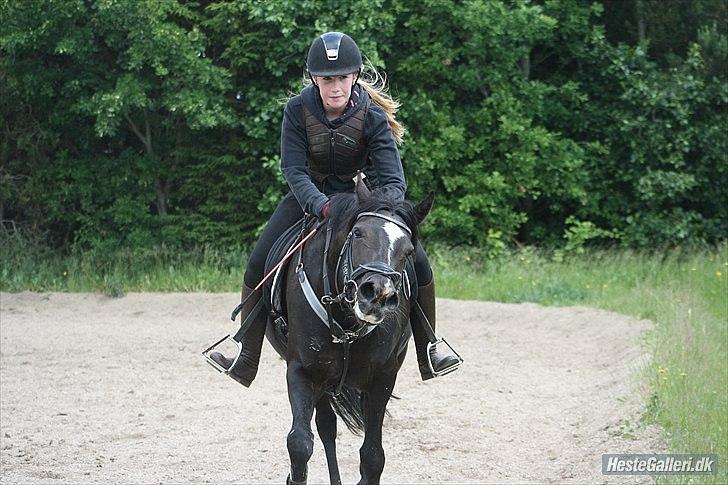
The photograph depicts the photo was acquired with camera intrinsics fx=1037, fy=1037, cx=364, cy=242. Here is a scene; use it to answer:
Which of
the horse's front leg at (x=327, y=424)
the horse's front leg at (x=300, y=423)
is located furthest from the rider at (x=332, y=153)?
the horse's front leg at (x=300, y=423)

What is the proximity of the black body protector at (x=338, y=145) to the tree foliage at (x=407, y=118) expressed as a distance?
1190 centimetres

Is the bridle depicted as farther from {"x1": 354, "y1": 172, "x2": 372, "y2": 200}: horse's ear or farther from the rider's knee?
the rider's knee

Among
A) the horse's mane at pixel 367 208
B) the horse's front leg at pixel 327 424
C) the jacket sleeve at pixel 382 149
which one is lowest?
the horse's front leg at pixel 327 424

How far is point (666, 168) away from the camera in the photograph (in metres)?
22.0

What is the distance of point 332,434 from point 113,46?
44.2 ft

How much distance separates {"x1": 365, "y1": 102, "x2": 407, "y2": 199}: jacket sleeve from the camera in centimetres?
646

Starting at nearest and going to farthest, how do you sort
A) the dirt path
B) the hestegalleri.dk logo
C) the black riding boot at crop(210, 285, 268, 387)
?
the hestegalleri.dk logo < the black riding boot at crop(210, 285, 268, 387) < the dirt path

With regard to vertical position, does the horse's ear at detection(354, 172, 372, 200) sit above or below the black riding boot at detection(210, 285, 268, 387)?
above

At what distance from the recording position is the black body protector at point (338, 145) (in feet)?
21.2

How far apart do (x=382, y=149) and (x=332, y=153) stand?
321mm

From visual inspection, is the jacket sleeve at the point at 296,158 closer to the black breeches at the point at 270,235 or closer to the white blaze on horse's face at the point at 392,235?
the black breeches at the point at 270,235

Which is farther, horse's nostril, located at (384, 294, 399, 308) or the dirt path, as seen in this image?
the dirt path

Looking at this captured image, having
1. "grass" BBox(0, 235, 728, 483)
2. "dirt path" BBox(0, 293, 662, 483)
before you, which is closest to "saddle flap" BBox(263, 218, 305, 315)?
"dirt path" BBox(0, 293, 662, 483)

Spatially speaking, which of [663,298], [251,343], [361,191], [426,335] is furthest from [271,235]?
[663,298]
